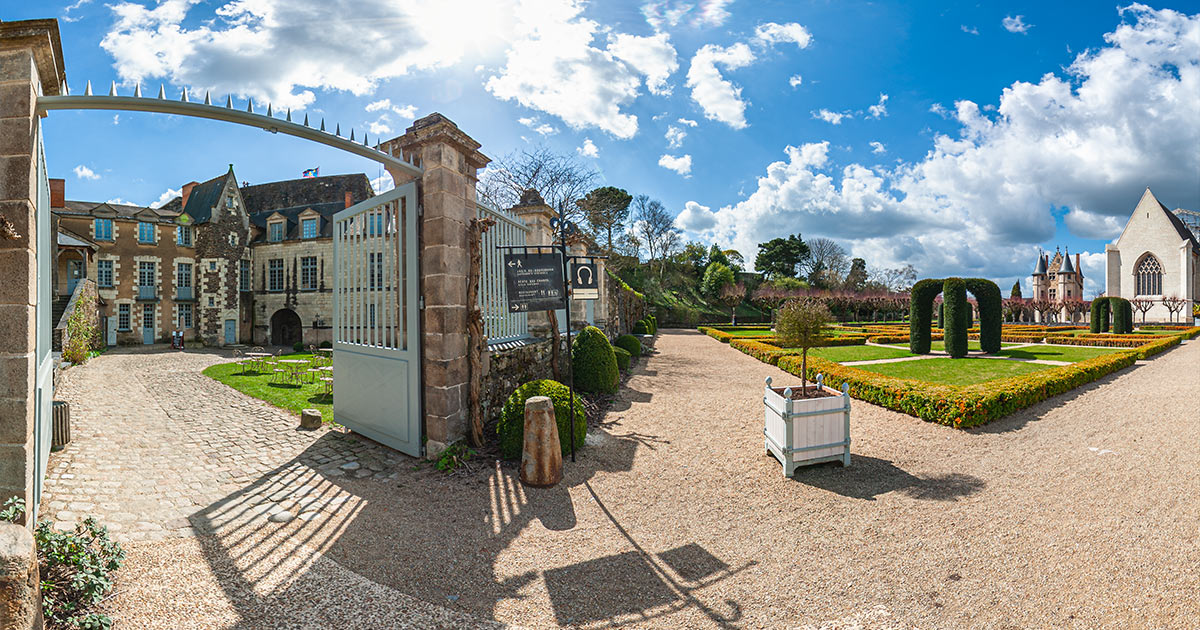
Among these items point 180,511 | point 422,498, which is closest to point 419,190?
point 422,498

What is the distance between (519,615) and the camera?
10.0 feet

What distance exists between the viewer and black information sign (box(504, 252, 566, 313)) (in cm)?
591

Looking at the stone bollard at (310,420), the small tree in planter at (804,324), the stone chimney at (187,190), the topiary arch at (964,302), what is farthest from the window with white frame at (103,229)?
the topiary arch at (964,302)

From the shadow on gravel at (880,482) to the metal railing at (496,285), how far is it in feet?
14.2

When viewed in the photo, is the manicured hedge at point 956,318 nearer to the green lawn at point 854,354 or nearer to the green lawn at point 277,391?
the green lawn at point 854,354

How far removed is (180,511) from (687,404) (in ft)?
23.4

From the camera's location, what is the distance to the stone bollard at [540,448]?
201 inches

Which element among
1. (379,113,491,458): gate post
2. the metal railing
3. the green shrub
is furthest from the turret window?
(379,113,491,458): gate post

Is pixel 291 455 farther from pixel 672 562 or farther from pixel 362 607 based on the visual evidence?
pixel 672 562

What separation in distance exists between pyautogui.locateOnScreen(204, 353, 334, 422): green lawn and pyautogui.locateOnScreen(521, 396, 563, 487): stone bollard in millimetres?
4393

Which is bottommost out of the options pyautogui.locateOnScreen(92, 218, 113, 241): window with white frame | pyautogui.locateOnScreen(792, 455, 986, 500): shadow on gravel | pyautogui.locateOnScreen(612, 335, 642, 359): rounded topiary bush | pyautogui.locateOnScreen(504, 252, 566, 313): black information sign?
pyautogui.locateOnScreen(792, 455, 986, 500): shadow on gravel

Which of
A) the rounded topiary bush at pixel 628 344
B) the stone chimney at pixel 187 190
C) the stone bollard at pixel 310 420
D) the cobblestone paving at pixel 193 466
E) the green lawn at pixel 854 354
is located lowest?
the cobblestone paving at pixel 193 466

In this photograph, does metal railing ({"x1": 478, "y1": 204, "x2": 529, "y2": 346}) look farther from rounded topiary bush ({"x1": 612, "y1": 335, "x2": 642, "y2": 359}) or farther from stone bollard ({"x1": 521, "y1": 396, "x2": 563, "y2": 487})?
rounded topiary bush ({"x1": 612, "y1": 335, "x2": 642, "y2": 359})

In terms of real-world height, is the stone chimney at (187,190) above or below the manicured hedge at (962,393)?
above
